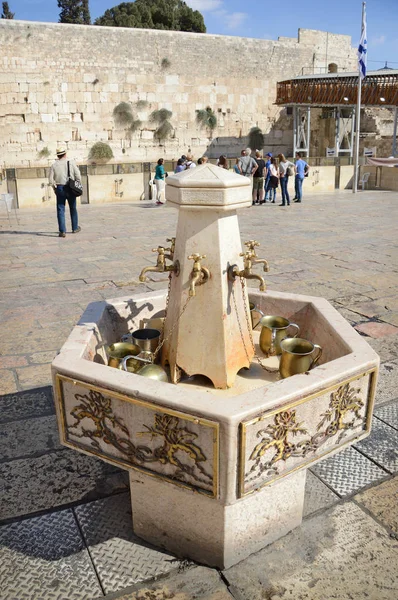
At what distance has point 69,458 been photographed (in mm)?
2906

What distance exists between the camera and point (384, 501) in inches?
99.4

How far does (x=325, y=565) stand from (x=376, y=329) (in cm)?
294

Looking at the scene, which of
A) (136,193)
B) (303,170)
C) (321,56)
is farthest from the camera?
(321,56)

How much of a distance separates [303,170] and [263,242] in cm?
592

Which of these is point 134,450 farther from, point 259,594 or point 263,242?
point 263,242

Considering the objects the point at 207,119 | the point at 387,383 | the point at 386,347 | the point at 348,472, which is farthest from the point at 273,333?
the point at 207,119

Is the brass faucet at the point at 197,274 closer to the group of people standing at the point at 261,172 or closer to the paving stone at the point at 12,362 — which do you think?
the paving stone at the point at 12,362

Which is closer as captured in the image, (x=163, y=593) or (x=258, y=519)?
(x=163, y=593)

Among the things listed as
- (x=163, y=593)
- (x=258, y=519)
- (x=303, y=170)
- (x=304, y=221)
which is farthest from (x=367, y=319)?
(x=303, y=170)

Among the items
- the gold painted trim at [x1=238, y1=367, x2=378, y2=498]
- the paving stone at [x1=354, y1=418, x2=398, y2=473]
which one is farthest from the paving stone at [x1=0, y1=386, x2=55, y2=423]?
the paving stone at [x1=354, y1=418, x2=398, y2=473]

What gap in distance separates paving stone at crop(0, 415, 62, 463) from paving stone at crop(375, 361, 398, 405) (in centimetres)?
211

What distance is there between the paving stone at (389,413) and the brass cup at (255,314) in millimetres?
982

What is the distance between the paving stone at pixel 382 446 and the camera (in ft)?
9.37

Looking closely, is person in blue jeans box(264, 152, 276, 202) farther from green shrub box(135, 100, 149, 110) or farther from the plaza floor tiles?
green shrub box(135, 100, 149, 110)
